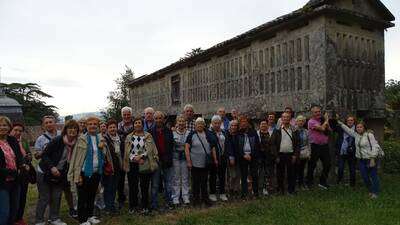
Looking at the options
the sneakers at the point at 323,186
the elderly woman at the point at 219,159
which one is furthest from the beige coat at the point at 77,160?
the sneakers at the point at 323,186

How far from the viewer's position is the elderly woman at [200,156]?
7844 millimetres

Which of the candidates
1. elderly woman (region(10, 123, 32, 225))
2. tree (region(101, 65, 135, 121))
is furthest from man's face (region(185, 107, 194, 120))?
tree (region(101, 65, 135, 121))

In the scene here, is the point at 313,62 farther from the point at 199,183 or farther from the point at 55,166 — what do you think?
the point at 55,166

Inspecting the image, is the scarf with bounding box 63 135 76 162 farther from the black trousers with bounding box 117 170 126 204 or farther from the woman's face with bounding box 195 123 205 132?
the woman's face with bounding box 195 123 205 132

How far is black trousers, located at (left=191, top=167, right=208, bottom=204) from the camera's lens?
7941 millimetres

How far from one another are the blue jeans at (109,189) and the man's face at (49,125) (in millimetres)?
1216

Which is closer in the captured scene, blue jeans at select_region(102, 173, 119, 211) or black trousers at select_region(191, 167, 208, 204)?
blue jeans at select_region(102, 173, 119, 211)

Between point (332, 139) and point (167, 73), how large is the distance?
347 inches

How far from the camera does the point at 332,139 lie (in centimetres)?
1048

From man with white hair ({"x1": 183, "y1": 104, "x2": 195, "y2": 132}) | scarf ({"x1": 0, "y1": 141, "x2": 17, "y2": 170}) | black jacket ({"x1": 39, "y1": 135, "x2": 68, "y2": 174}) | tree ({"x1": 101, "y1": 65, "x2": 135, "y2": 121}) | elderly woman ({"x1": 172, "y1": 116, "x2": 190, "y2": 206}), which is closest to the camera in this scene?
scarf ({"x1": 0, "y1": 141, "x2": 17, "y2": 170})

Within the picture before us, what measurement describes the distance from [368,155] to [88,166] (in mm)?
5366

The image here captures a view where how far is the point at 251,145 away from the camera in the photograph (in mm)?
8477

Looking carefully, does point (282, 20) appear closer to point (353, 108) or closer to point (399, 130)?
point (353, 108)

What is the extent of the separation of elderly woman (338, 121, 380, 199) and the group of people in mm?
20
